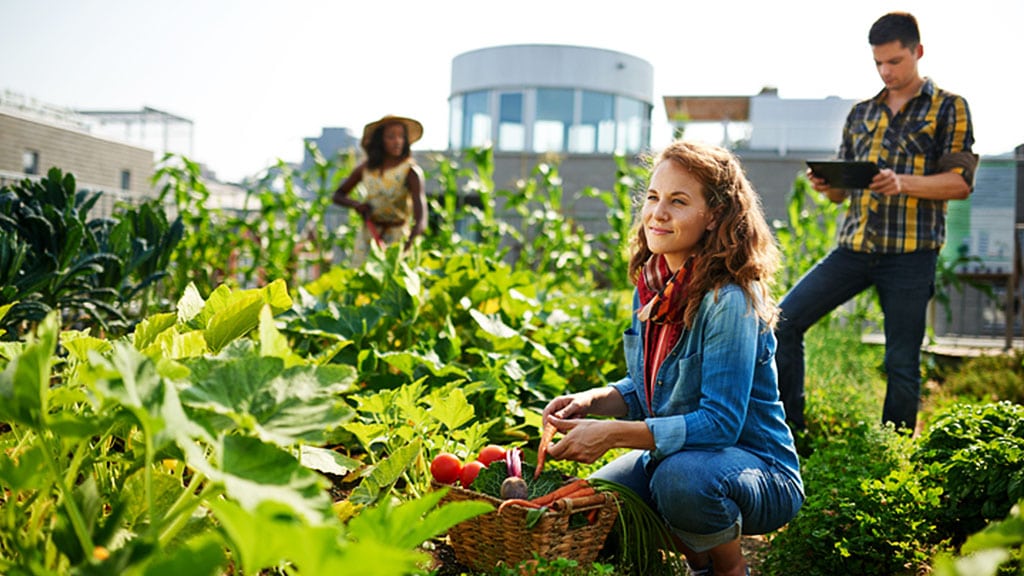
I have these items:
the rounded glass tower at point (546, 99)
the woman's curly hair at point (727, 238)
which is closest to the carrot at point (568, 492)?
the woman's curly hair at point (727, 238)

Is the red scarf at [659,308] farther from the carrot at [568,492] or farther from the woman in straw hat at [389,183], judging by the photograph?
the woman in straw hat at [389,183]

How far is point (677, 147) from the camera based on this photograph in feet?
7.00

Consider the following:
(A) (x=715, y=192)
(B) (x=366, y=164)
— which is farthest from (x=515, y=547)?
(B) (x=366, y=164)

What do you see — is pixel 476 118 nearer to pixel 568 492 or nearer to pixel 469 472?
pixel 469 472

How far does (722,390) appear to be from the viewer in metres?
1.93

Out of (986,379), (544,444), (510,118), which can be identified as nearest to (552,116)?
(510,118)

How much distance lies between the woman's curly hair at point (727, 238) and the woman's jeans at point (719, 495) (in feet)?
1.07

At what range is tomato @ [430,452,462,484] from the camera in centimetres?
215

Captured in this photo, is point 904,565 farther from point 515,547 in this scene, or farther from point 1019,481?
point 515,547

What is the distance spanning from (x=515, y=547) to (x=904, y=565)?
3.44 feet

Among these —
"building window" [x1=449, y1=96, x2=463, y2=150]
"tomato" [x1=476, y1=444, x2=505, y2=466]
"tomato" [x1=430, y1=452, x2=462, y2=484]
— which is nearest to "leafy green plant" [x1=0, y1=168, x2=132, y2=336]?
"tomato" [x1=430, y1=452, x2=462, y2=484]

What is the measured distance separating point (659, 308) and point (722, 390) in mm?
264

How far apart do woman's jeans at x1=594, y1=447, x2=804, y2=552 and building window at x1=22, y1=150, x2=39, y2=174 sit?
91.7 feet

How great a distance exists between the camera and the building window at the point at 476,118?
831 inches
